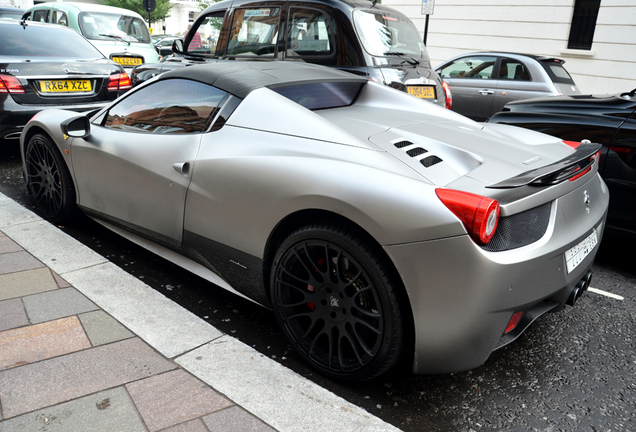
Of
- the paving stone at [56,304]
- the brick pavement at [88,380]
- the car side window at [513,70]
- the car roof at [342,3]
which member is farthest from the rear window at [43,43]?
the car side window at [513,70]

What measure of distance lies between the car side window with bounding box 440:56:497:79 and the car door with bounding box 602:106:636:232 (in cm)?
607

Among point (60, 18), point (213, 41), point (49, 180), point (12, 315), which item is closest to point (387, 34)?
point (213, 41)

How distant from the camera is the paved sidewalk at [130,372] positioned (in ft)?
6.73

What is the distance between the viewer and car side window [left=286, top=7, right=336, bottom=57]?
5602mm

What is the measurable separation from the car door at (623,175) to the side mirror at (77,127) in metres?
3.53

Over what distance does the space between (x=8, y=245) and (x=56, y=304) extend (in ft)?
3.58

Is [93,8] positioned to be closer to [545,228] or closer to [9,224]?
[9,224]

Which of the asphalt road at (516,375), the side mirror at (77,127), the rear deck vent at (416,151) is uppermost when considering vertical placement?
the rear deck vent at (416,151)

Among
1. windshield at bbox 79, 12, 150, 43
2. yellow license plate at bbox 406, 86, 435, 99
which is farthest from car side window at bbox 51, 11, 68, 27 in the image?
yellow license plate at bbox 406, 86, 435, 99

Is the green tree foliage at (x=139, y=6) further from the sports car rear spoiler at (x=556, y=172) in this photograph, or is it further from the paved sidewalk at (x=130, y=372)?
the sports car rear spoiler at (x=556, y=172)

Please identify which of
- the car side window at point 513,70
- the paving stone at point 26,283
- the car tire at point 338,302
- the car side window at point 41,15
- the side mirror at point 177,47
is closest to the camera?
the car tire at point 338,302

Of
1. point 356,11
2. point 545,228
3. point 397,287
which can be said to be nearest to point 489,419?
point 397,287

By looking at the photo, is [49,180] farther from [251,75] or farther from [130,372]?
[130,372]

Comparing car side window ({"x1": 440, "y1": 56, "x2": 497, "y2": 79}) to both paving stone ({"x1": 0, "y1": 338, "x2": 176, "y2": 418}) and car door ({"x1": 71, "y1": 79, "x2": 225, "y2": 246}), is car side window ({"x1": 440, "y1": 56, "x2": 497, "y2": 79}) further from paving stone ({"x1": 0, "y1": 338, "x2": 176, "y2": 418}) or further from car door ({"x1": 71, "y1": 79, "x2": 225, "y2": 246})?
paving stone ({"x1": 0, "y1": 338, "x2": 176, "y2": 418})
